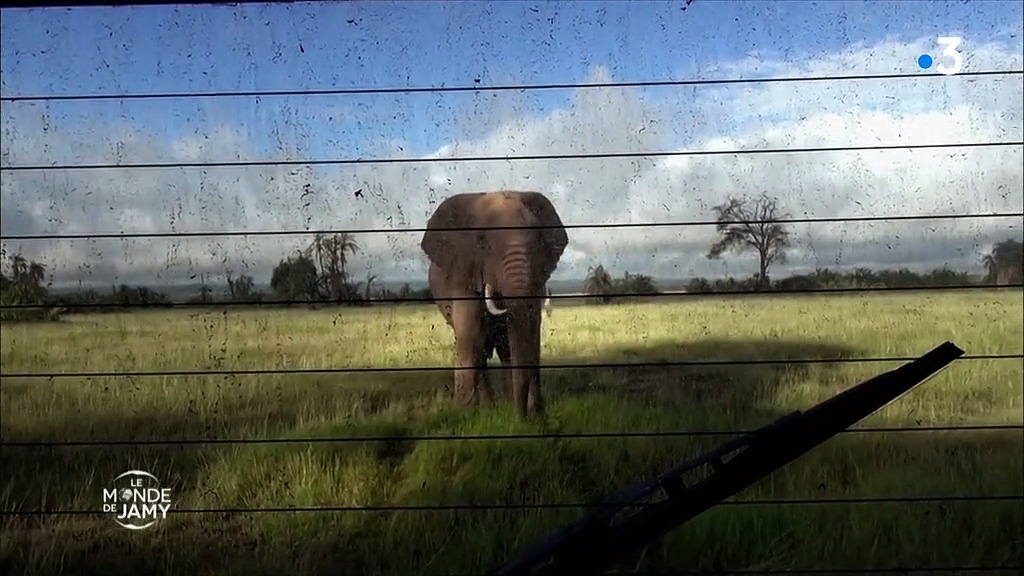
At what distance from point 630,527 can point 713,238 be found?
515 mm

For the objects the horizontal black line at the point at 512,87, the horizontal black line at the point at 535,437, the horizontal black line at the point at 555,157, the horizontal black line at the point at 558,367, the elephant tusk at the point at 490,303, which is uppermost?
the horizontal black line at the point at 512,87

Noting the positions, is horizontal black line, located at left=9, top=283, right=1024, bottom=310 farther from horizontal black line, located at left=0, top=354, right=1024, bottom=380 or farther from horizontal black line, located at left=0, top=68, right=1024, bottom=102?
horizontal black line, located at left=0, top=68, right=1024, bottom=102

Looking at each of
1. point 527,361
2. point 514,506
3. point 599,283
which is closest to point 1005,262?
point 599,283

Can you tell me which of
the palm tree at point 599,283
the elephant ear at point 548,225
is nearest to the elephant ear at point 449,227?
the elephant ear at point 548,225

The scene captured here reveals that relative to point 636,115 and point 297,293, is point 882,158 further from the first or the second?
point 297,293

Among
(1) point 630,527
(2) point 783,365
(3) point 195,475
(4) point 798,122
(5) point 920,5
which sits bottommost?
(1) point 630,527

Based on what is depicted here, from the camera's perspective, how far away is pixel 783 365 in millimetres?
1475

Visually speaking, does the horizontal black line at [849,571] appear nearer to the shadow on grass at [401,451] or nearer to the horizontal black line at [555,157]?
the shadow on grass at [401,451]

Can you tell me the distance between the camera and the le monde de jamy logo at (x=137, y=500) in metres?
1.46

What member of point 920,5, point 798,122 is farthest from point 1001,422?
point 920,5

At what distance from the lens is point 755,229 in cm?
145

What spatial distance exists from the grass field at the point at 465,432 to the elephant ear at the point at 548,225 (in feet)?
0.38

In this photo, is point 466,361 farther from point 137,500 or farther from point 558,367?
point 137,500

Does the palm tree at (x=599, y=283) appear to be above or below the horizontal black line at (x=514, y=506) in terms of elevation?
above
